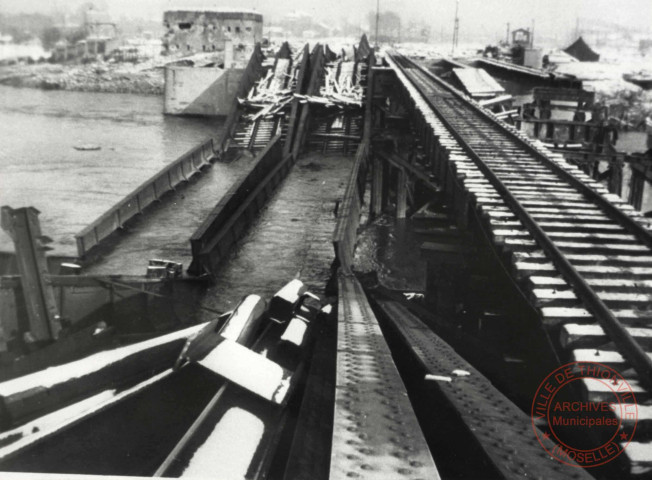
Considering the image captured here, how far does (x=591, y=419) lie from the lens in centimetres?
351

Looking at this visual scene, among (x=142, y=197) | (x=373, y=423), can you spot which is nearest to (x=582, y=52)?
(x=142, y=197)

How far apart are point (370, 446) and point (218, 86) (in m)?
35.6

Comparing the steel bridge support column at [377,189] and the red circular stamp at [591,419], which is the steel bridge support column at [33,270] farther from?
the steel bridge support column at [377,189]

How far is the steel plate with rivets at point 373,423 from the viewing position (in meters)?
2.44

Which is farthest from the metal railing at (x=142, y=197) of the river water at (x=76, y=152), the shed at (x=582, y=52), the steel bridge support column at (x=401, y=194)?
the shed at (x=582, y=52)

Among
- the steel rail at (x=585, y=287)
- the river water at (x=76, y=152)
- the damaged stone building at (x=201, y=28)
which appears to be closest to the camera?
the steel rail at (x=585, y=287)

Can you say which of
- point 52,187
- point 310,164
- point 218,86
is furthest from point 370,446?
point 218,86

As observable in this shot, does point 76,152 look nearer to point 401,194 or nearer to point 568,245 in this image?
point 401,194

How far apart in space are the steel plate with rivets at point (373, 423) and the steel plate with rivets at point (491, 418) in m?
0.34

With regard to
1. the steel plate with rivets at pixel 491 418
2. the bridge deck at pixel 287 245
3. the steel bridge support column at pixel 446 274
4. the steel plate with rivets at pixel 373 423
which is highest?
the steel plate with rivets at pixel 373 423

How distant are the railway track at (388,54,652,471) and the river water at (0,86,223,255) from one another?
9.18 meters

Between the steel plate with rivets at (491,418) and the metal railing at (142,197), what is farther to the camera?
the metal railing at (142,197)

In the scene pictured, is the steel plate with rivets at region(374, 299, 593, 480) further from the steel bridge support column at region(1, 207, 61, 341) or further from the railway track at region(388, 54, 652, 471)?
the steel bridge support column at region(1, 207, 61, 341)

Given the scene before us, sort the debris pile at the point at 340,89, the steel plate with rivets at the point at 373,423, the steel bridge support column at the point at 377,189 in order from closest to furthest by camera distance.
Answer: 1. the steel plate with rivets at the point at 373,423
2. the steel bridge support column at the point at 377,189
3. the debris pile at the point at 340,89
